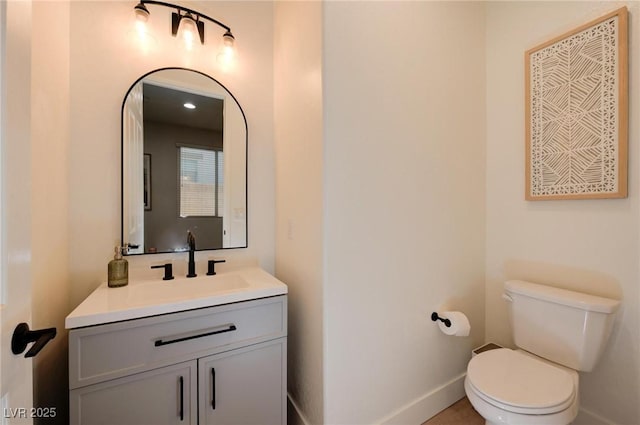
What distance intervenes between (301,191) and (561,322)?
149cm

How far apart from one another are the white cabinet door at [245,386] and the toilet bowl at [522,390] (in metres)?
0.90

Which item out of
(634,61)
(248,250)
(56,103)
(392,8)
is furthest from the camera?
(248,250)

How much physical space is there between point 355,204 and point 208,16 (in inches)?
57.1

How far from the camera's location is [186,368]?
1.05 meters

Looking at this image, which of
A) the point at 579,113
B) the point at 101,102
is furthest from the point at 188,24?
the point at 579,113

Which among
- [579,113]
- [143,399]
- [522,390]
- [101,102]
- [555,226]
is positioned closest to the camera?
[143,399]

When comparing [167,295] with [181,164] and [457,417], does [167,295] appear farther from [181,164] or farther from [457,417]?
[457,417]

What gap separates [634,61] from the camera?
124 cm

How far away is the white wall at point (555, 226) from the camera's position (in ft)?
4.14

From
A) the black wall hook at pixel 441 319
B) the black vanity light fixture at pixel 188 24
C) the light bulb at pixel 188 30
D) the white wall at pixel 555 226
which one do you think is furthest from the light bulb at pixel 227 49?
the black wall hook at pixel 441 319

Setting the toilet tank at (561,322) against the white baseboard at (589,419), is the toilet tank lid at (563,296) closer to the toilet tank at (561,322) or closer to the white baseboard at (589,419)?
the toilet tank at (561,322)

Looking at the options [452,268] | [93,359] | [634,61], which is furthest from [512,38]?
[93,359]

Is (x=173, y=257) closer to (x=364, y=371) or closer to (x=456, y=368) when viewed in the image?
(x=364, y=371)

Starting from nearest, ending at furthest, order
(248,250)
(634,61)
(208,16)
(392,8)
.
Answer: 1. (634,61)
2. (392,8)
3. (208,16)
4. (248,250)
